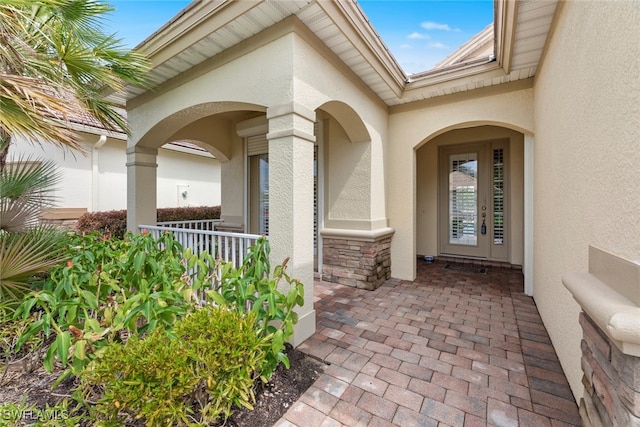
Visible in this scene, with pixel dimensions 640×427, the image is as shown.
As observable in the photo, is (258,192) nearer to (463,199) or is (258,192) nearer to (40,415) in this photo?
(463,199)

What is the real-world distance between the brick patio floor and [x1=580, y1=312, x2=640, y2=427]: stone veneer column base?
1.49 feet

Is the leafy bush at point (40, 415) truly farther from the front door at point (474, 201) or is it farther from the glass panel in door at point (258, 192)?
the front door at point (474, 201)

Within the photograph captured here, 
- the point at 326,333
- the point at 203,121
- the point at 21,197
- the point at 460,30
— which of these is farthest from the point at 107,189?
the point at 460,30

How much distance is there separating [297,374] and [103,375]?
150 centimetres

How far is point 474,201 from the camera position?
22.2 ft

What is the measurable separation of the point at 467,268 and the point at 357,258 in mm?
3053

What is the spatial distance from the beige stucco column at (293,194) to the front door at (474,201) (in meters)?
5.10

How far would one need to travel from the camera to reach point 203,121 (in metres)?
6.49

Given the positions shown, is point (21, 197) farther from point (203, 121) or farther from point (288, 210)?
point (203, 121)

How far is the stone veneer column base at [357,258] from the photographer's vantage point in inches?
194

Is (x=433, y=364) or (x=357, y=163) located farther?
(x=357, y=163)

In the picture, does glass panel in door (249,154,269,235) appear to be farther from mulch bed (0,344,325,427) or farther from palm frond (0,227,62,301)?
mulch bed (0,344,325,427)

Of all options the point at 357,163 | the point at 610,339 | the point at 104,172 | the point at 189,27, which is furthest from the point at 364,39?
the point at 104,172

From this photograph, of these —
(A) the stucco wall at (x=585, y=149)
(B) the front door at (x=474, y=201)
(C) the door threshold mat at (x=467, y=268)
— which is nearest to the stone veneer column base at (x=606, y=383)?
(A) the stucco wall at (x=585, y=149)
